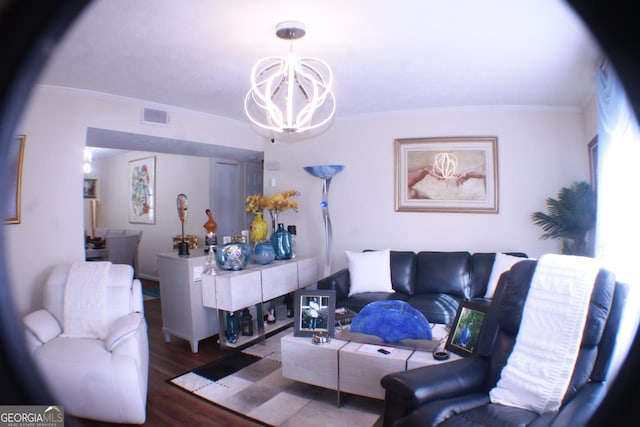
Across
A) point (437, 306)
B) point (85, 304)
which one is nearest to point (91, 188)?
point (85, 304)

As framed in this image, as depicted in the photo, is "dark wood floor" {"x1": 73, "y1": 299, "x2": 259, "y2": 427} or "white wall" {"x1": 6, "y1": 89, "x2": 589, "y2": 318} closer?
"dark wood floor" {"x1": 73, "y1": 299, "x2": 259, "y2": 427}

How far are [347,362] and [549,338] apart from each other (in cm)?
104

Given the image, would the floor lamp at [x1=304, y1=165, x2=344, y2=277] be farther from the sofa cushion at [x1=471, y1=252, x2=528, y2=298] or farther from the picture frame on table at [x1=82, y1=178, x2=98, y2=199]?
the picture frame on table at [x1=82, y1=178, x2=98, y2=199]

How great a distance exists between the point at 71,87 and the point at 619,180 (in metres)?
3.79

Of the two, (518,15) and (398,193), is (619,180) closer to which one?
(518,15)

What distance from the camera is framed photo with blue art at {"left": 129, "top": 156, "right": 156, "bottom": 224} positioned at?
6482mm

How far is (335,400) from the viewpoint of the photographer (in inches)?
90.6

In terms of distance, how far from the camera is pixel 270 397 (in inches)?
92.5

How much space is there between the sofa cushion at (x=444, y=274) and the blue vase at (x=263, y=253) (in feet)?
4.77

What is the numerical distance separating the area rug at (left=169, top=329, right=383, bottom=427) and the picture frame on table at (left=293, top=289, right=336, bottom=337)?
41 centimetres

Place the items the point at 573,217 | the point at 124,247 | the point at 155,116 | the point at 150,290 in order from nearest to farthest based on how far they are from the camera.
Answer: the point at 573,217 < the point at 155,116 < the point at 150,290 < the point at 124,247

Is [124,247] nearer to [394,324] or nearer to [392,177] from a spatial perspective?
[392,177]

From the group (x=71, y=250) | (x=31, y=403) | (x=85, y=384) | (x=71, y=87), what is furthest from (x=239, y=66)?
(x=31, y=403)

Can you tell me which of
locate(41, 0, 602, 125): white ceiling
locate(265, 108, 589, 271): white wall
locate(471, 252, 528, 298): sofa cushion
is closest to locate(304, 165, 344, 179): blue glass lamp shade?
locate(265, 108, 589, 271): white wall
